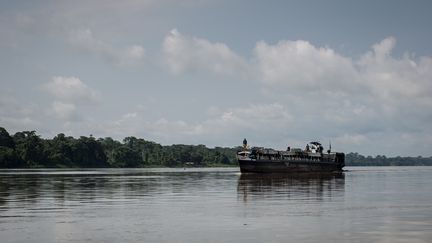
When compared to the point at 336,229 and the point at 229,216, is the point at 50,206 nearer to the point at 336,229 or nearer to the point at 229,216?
the point at 229,216

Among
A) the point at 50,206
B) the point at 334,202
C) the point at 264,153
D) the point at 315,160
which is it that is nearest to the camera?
the point at 50,206

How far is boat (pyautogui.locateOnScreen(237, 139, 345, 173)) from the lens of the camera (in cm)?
12344

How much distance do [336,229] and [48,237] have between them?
38.6 ft

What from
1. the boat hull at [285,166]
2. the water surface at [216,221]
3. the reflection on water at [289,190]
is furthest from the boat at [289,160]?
the water surface at [216,221]

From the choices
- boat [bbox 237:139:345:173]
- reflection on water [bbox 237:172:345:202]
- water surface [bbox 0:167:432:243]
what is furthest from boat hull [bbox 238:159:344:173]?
water surface [bbox 0:167:432:243]

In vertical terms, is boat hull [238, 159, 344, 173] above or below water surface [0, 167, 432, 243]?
above

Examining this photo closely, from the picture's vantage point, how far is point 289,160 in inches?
5143

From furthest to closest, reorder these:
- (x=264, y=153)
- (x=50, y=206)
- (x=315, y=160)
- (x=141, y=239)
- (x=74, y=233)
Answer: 1. (x=315, y=160)
2. (x=264, y=153)
3. (x=50, y=206)
4. (x=74, y=233)
5. (x=141, y=239)

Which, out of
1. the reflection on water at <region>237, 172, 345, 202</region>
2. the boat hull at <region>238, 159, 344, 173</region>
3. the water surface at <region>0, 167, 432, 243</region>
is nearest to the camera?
the water surface at <region>0, 167, 432, 243</region>

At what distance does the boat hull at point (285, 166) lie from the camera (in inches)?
4843

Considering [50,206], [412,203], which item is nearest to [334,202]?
[412,203]

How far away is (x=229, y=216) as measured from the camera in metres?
31.0

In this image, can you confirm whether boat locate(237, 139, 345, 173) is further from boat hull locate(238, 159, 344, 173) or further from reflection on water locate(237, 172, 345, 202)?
reflection on water locate(237, 172, 345, 202)

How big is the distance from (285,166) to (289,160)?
2.68m
